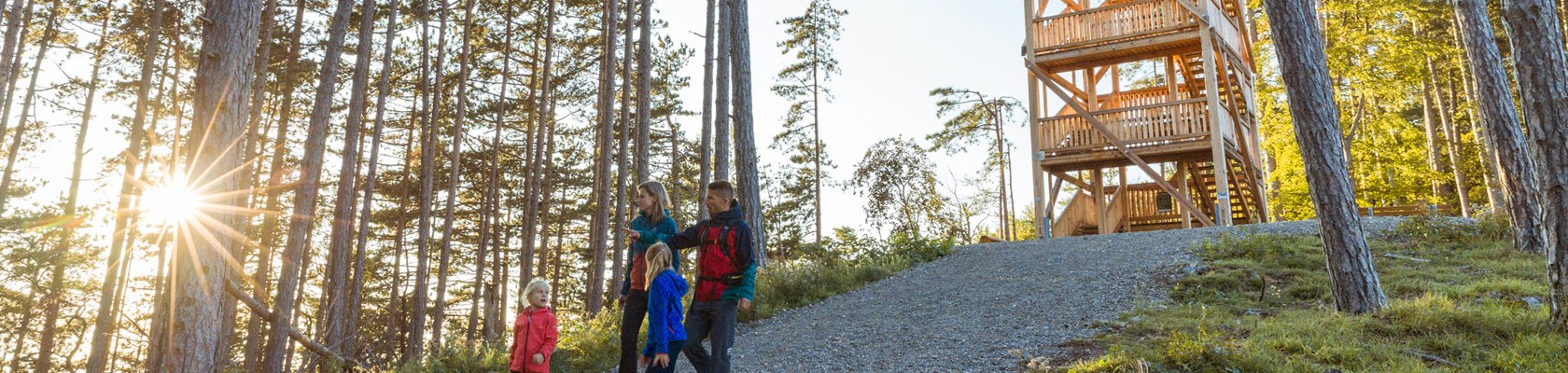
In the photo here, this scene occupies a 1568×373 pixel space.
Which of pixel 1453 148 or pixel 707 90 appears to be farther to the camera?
pixel 1453 148

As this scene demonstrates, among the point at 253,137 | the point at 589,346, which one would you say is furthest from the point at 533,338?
the point at 253,137

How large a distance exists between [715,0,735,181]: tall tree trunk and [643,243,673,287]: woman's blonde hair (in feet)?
26.3

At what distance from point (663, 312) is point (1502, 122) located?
8.15 meters

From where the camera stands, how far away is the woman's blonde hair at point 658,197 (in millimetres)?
5465

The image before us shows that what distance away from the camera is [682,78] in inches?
1035

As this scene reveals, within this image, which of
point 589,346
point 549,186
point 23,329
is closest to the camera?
point 589,346

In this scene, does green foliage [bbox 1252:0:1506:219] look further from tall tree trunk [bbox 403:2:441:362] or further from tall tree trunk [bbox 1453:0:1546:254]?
tall tree trunk [bbox 403:2:441:362]

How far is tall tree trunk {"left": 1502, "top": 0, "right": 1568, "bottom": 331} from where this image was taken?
211 inches

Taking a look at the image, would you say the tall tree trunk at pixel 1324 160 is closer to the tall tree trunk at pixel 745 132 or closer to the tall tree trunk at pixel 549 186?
the tall tree trunk at pixel 745 132

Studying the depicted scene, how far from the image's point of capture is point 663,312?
4859 millimetres

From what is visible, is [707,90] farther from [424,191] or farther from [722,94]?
[424,191]

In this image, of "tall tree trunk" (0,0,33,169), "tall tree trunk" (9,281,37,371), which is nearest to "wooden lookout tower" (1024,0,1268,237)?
"tall tree trunk" (0,0,33,169)

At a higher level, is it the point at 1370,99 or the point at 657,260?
the point at 1370,99

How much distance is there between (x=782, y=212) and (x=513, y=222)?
34.1 feet
